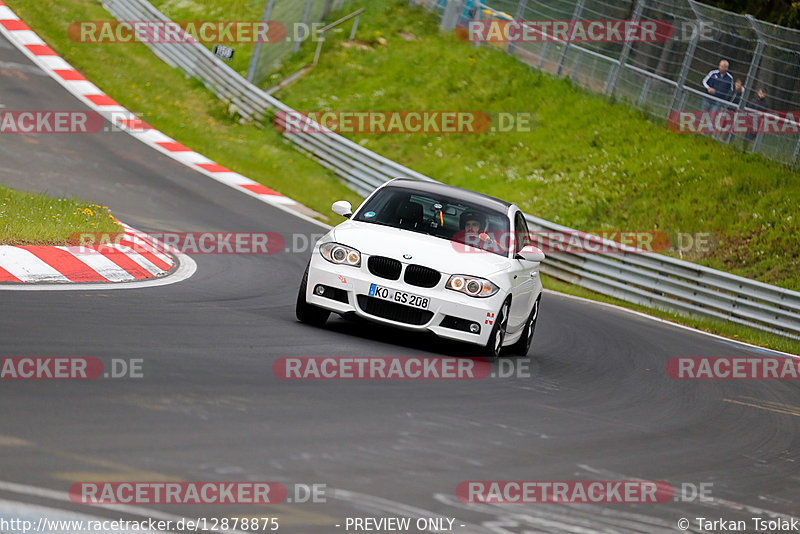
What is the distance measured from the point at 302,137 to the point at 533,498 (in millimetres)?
22855

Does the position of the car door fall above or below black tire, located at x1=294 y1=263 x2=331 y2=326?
above

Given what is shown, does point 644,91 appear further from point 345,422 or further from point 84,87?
point 345,422

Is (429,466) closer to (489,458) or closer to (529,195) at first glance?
(489,458)

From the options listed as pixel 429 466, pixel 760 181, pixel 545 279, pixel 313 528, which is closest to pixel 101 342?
pixel 429 466

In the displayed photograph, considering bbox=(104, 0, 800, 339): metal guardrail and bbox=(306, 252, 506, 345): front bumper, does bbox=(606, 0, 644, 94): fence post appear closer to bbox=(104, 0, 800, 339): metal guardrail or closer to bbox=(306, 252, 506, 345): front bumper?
bbox=(104, 0, 800, 339): metal guardrail

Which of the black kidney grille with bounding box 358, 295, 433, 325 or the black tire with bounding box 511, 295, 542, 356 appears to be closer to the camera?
the black kidney grille with bounding box 358, 295, 433, 325

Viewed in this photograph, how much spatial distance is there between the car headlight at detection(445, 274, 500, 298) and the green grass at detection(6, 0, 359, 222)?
1337 centimetres

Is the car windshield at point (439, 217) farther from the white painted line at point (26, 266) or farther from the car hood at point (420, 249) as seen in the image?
the white painted line at point (26, 266)

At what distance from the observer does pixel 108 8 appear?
114ft

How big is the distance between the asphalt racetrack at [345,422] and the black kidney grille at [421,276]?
61cm

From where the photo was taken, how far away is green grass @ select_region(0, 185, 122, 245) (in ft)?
34.6

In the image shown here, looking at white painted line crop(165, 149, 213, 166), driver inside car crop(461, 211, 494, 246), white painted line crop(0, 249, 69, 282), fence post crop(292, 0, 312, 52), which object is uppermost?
fence post crop(292, 0, 312, 52)

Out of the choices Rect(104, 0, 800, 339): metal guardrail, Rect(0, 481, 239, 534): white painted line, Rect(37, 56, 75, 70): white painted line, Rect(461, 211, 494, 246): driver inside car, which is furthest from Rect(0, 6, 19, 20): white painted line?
Rect(0, 481, 239, 534): white painted line

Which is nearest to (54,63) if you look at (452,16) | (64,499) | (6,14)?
(6,14)
